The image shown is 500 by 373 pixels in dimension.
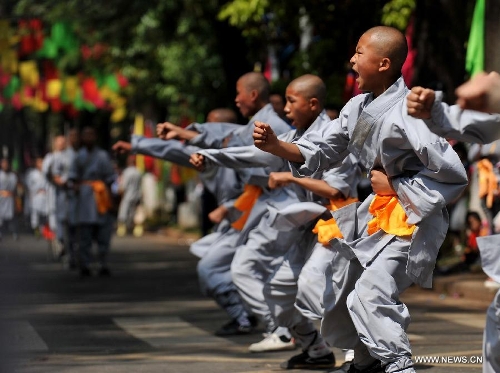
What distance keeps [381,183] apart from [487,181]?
281 inches

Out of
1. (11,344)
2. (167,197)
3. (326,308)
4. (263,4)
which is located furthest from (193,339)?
(167,197)

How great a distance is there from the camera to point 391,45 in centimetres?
668

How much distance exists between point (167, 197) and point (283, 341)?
92.3 ft

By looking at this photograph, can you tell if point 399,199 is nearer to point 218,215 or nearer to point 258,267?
point 258,267

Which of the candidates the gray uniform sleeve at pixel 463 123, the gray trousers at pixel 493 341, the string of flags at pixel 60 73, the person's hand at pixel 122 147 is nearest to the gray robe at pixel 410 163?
the gray uniform sleeve at pixel 463 123

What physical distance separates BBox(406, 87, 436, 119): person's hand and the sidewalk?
25.2 ft

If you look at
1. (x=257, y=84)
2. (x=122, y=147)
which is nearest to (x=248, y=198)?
(x=257, y=84)

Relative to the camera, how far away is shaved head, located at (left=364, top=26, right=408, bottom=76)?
668cm

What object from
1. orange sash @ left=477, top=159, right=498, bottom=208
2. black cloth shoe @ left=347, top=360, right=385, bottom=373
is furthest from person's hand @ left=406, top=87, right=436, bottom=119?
orange sash @ left=477, top=159, right=498, bottom=208

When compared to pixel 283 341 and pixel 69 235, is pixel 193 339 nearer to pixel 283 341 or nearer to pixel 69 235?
pixel 283 341

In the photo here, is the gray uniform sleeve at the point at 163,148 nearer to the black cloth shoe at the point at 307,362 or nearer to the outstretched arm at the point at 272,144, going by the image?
the black cloth shoe at the point at 307,362

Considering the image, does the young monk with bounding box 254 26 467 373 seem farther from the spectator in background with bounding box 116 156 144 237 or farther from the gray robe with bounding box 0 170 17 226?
the spectator in background with bounding box 116 156 144 237

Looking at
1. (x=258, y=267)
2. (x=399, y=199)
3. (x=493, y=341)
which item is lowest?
(x=258, y=267)

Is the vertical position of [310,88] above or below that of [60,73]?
above
